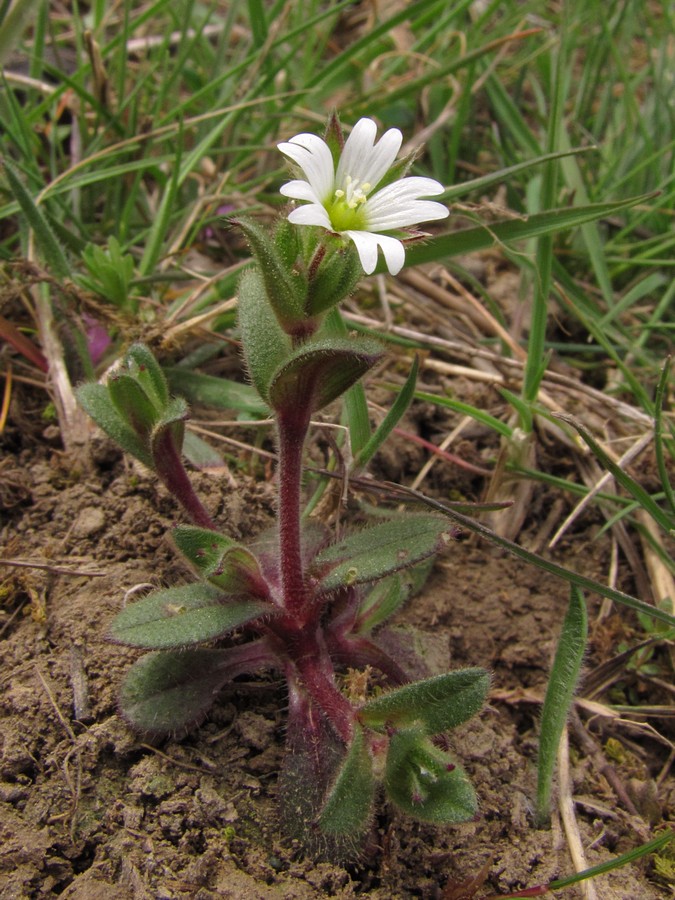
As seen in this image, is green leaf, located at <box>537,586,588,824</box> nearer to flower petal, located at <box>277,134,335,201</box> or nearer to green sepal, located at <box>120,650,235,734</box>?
green sepal, located at <box>120,650,235,734</box>

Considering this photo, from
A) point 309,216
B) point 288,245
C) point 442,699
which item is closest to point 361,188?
point 288,245

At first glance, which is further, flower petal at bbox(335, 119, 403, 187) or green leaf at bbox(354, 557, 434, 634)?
green leaf at bbox(354, 557, 434, 634)

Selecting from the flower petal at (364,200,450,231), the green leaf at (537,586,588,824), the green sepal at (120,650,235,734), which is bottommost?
the green leaf at (537,586,588,824)

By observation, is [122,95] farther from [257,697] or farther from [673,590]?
[673,590]

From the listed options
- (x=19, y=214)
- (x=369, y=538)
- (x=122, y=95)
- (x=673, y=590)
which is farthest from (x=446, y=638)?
(x=122, y=95)

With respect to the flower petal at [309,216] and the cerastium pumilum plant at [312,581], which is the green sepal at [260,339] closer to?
the cerastium pumilum plant at [312,581]

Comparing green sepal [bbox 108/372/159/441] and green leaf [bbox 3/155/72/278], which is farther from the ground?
green leaf [bbox 3/155/72/278]

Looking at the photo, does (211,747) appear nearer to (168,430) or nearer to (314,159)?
(168,430)

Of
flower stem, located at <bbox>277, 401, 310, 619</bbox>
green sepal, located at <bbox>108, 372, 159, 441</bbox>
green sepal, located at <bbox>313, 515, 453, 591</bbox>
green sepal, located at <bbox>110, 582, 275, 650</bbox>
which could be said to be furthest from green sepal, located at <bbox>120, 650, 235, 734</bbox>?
green sepal, located at <bbox>108, 372, 159, 441</bbox>
